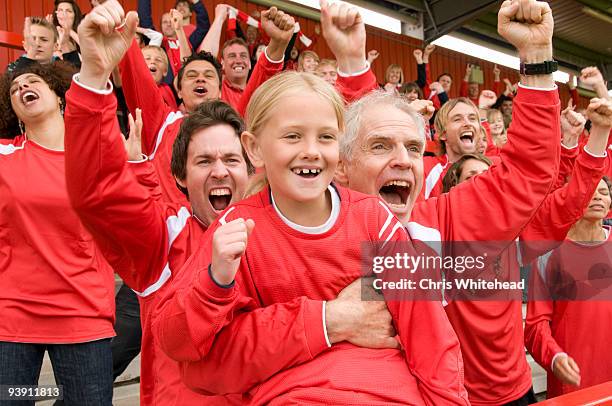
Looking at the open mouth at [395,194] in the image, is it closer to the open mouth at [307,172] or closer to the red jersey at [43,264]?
the open mouth at [307,172]

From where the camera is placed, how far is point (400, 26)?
444 inches

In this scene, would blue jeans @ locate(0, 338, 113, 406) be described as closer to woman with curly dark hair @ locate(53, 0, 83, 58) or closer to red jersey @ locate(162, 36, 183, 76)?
woman with curly dark hair @ locate(53, 0, 83, 58)

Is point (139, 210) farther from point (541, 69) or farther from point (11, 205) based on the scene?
point (541, 69)

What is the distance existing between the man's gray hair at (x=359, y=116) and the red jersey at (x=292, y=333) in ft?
1.59

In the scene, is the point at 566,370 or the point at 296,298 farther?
the point at 566,370

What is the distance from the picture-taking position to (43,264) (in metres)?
2.16

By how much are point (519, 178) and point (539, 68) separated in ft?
0.96

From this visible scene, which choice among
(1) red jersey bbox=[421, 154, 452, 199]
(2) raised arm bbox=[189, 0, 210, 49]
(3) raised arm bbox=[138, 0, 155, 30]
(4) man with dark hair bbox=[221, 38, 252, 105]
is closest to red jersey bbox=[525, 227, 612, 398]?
(1) red jersey bbox=[421, 154, 452, 199]

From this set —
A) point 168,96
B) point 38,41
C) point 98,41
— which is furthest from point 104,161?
point 38,41

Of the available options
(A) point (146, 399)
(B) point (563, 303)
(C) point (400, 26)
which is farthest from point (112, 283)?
(C) point (400, 26)

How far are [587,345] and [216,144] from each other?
1.98 m

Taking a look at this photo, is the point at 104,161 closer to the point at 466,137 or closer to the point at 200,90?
the point at 200,90

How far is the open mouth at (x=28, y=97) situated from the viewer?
7.78ft

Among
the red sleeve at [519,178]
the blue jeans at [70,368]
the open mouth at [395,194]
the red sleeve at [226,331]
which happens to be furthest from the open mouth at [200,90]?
the red sleeve at [226,331]
